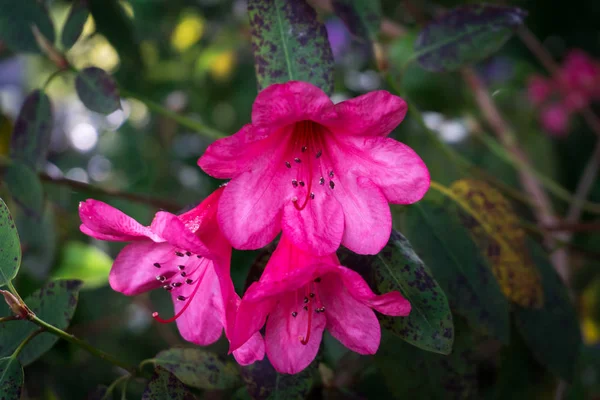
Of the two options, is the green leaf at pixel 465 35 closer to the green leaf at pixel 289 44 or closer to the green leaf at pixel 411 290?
the green leaf at pixel 289 44

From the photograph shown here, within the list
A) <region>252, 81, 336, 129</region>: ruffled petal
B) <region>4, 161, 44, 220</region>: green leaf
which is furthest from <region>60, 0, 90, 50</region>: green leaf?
<region>252, 81, 336, 129</region>: ruffled petal

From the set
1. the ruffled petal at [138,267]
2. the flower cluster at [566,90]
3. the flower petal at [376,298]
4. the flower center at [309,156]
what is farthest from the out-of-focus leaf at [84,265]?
Result: the flower cluster at [566,90]

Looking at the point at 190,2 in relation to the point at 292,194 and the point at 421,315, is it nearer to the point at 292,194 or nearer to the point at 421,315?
the point at 292,194

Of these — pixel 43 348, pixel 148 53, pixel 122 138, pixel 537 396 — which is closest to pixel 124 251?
pixel 43 348

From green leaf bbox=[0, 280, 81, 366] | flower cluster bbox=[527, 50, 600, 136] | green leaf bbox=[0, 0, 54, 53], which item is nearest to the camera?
green leaf bbox=[0, 280, 81, 366]

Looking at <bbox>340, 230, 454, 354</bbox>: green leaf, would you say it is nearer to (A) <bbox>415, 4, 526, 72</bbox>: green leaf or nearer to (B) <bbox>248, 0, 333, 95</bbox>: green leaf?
(B) <bbox>248, 0, 333, 95</bbox>: green leaf

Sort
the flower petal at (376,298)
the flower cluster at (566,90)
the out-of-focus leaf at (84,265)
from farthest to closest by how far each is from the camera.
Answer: the flower cluster at (566,90) < the out-of-focus leaf at (84,265) < the flower petal at (376,298)

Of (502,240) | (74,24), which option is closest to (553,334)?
(502,240)
